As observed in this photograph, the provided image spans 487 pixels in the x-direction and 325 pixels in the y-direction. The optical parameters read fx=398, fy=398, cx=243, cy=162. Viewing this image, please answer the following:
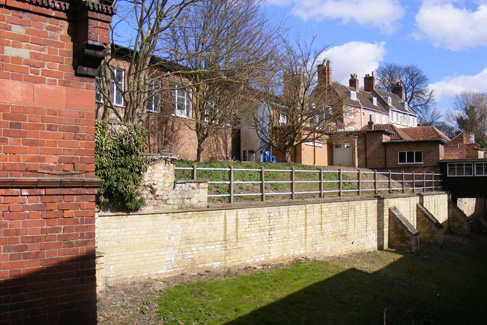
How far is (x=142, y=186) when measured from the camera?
9797mm

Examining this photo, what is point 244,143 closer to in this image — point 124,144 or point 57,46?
point 124,144

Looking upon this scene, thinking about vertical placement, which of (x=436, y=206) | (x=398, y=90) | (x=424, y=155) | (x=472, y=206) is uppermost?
(x=398, y=90)

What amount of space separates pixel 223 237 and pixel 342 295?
12.6 feet

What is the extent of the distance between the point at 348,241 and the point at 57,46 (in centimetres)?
1454

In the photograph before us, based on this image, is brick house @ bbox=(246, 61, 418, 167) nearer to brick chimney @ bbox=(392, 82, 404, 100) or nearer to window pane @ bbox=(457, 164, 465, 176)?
brick chimney @ bbox=(392, 82, 404, 100)

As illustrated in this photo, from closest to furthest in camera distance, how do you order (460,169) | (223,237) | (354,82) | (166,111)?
(223,237) < (166,111) < (460,169) < (354,82)

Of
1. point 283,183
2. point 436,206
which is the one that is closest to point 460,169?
point 436,206

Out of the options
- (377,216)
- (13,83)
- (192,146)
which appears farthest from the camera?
(192,146)

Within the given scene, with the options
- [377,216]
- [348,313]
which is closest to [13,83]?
[348,313]

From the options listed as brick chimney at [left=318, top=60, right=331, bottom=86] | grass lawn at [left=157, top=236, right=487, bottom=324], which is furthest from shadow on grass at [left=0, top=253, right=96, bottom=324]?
brick chimney at [left=318, top=60, right=331, bottom=86]

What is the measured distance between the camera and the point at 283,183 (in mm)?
18609

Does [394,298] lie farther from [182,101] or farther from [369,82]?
[369,82]

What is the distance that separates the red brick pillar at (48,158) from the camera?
4.00 meters

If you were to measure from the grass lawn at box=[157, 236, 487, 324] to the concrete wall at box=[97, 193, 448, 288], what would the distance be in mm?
713
